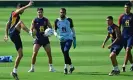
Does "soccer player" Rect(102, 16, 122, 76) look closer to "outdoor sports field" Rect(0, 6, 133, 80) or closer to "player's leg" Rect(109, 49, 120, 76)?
"player's leg" Rect(109, 49, 120, 76)

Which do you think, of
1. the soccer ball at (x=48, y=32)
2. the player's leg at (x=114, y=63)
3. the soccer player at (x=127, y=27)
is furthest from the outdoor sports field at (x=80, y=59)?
the soccer ball at (x=48, y=32)

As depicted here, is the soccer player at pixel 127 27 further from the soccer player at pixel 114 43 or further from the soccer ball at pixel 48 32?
the soccer ball at pixel 48 32

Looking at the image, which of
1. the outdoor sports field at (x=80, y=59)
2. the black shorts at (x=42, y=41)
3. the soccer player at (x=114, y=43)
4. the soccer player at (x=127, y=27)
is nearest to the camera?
the outdoor sports field at (x=80, y=59)

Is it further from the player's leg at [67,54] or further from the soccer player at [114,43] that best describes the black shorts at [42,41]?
the soccer player at [114,43]

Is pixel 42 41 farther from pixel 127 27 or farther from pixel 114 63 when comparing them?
pixel 127 27

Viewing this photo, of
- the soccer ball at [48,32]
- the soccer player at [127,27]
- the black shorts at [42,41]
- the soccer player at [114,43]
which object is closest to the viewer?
the soccer player at [114,43]

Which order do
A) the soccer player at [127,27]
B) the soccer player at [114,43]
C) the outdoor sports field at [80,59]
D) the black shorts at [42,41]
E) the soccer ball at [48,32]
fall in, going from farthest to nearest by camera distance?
1. the soccer player at [127,27]
2. the black shorts at [42,41]
3. the soccer ball at [48,32]
4. the soccer player at [114,43]
5. the outdoor sports field at [80,59]

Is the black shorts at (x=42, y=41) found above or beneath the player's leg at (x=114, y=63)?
above

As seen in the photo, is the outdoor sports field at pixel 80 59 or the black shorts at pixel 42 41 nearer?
the outdoor sports field at pixel 80 59

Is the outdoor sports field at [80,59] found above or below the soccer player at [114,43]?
below

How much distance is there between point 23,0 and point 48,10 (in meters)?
3.09

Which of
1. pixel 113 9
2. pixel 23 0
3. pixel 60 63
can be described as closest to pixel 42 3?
pixel 23 0

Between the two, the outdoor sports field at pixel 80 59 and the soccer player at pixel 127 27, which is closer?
the outdoor sports field at pixel 80 59

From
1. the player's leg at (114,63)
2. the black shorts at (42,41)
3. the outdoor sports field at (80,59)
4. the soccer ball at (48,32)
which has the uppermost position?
the soccer ball at (48,32)
